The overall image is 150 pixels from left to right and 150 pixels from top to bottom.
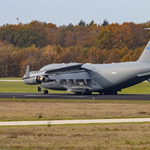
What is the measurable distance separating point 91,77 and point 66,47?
81985mm

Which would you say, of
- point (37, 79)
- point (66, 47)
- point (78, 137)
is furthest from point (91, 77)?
point (66, 47)

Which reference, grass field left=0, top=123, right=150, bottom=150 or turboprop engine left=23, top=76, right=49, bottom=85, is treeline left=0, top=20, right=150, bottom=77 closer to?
turboprop engine left=23, top=76, right=49, bottom=85

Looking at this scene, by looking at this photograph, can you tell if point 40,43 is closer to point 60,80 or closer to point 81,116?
point 60,80

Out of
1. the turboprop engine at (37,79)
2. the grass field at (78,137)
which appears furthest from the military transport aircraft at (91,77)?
the grass field at (78,137)

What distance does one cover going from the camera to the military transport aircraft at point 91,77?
4412 centimetres

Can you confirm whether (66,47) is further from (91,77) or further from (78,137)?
(78,137)

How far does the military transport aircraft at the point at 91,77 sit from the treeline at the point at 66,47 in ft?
165

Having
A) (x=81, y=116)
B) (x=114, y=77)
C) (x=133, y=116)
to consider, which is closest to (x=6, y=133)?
(x=81, y=116)

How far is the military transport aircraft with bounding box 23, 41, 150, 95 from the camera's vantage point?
44125mm

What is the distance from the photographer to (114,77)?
44812 millimetres

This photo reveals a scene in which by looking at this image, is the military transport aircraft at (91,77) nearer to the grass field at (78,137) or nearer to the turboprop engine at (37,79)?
the turboprop engine at (37,79)

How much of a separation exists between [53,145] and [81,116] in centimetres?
1024

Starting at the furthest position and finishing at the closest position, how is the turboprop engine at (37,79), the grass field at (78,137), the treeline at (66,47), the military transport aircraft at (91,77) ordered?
the treeline at (66,47) → the turboprop engine at (37,79) → the military transport aircraft at (91,77) → the grass field at (78,137)

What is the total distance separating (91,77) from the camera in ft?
152
